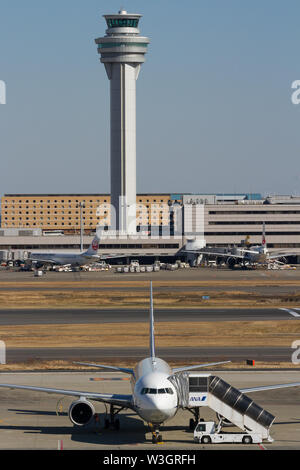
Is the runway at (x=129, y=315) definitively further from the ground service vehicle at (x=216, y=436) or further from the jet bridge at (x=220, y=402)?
the ground service vehicle at (x=216, y=436)

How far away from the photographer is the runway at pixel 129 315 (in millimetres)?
103438

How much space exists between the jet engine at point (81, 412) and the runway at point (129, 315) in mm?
50719

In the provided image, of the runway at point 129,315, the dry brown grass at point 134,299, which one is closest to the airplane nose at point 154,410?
the runway at point 129,315

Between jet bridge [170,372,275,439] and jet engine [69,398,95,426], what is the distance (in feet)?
18.8

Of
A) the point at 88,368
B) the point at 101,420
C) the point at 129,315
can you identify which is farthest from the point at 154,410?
the point at 129,315

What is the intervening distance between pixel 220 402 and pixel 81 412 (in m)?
8.24

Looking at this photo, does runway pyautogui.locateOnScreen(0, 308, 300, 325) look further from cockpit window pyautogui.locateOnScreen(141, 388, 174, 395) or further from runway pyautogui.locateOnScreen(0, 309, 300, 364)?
cockpit window pyautogui.locateOnScreen(141, 388, 174, 395)

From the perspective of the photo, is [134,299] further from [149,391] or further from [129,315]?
[149,391]

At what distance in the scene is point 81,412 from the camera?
50.6 m

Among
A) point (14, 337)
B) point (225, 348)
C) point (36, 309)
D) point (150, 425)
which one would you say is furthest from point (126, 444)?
point (36, 309)

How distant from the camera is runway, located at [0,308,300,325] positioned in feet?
339

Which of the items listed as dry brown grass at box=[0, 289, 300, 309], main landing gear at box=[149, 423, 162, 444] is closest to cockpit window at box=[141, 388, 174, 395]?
main landing gear at box=[149, 423, 162, 444]
